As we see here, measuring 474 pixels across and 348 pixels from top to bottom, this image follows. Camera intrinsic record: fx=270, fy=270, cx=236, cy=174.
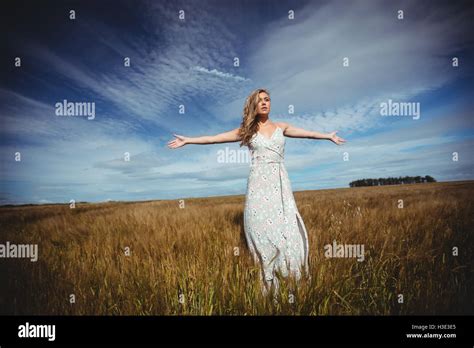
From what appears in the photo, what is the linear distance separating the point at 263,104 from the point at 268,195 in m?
1.04

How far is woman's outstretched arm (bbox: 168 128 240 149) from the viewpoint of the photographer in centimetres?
309

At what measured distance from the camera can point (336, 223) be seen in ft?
12.1

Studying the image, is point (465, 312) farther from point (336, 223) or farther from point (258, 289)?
point (258, 289)

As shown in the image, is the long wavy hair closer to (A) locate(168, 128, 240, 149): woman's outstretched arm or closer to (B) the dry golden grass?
(A) locate(168, 128, 240, 149): woman's outstretched arm

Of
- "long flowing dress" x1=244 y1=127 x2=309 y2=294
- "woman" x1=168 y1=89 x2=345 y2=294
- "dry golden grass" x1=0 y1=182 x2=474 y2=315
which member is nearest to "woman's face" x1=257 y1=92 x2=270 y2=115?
"woman" x1=168 y1=89 x2=345 y2=294

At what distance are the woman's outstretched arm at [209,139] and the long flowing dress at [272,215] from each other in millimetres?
234

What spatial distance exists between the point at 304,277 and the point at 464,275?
164 cm

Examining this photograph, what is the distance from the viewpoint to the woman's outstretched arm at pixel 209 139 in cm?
309


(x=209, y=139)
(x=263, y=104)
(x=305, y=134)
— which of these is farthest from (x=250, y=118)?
Answer: (x=305, y=134)

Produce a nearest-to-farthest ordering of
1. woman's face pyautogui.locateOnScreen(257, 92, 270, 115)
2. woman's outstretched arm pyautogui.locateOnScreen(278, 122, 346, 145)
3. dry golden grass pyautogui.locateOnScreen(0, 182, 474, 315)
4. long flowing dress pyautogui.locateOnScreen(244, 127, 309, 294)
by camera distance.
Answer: dry golden grass pyautogui.locateOnScreen(0, 182, 474, 315)
long flowing dress pyautogui.locateOnScreen(244, 127, 309, 294)
woman's face pyautogui.locateOnScreen(257, 92, 270, 115)
woman's outstretched arm pyautogui.locateOnScreen(278, 122, 346, 145)

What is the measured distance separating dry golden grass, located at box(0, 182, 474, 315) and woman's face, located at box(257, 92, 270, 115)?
150 centimetres

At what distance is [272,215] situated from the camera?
2932 millimetres

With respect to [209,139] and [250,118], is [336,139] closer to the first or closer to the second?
[250,118]
